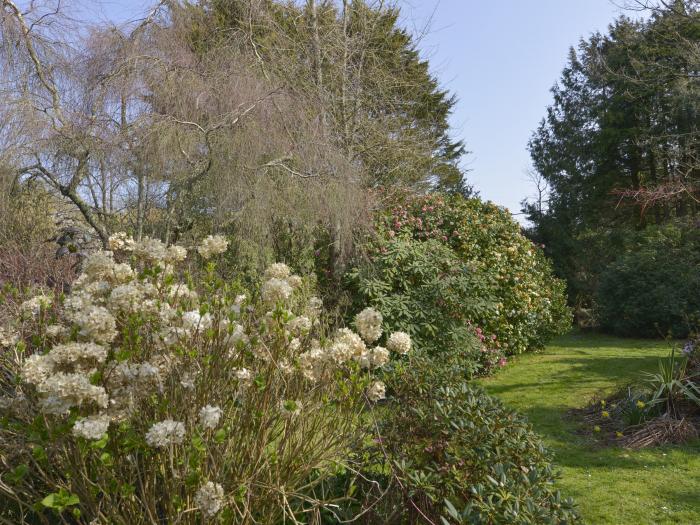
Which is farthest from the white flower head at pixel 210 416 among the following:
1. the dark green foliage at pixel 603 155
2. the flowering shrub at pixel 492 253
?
the dark green foliage at pixel 603 155

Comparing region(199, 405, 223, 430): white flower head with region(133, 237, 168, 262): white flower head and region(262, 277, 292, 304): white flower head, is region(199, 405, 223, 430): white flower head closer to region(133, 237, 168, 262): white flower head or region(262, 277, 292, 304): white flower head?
region(262, 277, 292, 304): white flower head

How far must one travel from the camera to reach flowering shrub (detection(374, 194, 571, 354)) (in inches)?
304

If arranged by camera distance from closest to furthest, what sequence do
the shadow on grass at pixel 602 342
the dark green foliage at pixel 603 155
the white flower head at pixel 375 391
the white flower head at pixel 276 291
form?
the white flower head at pixel 276 291, the white flower head at pixel 375 391, the shadow on grass at pixel 602 342, the dark green foliage at pixel 603 155

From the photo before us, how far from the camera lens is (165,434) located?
5.65ft

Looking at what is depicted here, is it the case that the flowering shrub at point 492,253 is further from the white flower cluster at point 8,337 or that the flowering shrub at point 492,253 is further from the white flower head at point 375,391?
the white flower cluster at point 8,337

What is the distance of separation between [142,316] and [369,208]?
16.8 ft

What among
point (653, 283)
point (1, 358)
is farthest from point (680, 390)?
point (653, 283)

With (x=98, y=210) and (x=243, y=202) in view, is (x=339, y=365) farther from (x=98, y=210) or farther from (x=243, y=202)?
(x=98, y=210)

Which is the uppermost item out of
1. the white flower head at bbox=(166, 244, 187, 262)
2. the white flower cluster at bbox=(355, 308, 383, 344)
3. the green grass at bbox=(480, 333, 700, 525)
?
the white flower head at bbox=(166, 244, 187, 262)

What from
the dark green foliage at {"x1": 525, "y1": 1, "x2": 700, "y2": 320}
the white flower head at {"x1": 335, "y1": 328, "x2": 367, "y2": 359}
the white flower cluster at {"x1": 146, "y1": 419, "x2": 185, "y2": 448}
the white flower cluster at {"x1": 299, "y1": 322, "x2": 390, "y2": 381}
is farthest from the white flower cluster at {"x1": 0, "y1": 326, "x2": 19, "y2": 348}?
the dark green foliage at {"x1": 525, "y1": 1, "x2": 700, "y2": 320}

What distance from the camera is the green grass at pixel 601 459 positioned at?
354 cm

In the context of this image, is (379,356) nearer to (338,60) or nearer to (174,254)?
(174,254)

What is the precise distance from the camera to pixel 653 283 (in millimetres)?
11547

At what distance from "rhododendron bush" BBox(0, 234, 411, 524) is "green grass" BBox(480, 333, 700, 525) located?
2.11 m
